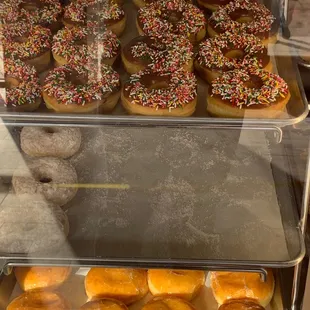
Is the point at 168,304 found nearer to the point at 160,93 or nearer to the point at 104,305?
the point at 104,305

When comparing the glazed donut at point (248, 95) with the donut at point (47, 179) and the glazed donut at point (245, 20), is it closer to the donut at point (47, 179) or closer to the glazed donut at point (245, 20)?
the glazed donut at point (245, 20)

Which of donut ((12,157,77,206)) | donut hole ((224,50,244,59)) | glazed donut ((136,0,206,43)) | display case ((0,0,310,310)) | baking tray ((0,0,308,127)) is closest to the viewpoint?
baking tray ((0,0,308,127))

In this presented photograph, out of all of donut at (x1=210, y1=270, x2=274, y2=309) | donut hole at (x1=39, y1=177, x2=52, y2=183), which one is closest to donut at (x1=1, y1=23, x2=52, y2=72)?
donut hole at (x1=39, y1=177, x2=52, y2=183)

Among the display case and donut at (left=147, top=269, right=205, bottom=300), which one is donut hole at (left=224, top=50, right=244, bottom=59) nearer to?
the display case

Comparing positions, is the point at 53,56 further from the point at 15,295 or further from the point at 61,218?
the point at 15,295

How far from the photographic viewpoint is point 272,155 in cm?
179

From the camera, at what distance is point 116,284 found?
5.30 feet

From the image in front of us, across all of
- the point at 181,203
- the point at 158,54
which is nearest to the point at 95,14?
the point at 158,54

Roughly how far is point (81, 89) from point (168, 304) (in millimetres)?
667

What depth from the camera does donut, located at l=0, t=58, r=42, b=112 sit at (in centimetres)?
146

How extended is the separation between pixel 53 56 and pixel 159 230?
665 mm

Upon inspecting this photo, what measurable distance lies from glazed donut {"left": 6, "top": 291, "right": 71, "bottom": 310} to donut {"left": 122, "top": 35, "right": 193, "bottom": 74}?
2.40ft

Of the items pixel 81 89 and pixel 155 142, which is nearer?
pixel 81 89

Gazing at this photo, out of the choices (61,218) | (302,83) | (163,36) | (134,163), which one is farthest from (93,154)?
(302,83)
